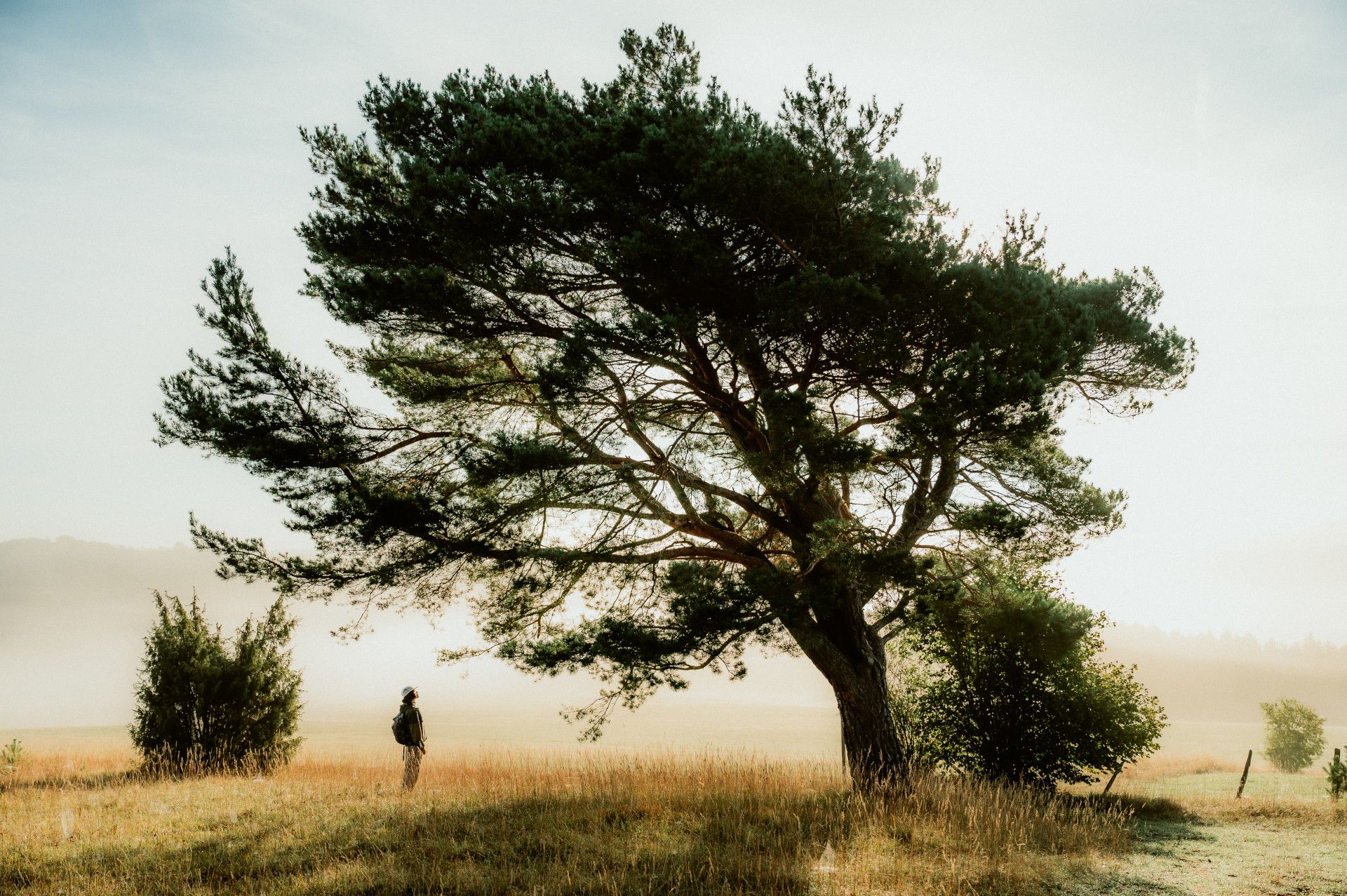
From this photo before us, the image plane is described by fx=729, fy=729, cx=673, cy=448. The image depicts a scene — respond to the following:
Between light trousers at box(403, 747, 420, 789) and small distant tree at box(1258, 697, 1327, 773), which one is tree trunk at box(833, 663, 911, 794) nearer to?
light trousers at box(403, 747, 420, 789)

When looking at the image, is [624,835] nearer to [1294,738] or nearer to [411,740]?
[411,740]

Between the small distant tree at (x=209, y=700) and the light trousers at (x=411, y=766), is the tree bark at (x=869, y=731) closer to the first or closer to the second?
the light trousers at (x=411, y=766)

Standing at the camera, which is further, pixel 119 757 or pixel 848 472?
pixel 119 757

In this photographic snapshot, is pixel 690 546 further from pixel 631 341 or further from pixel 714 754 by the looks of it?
pixel 631 341

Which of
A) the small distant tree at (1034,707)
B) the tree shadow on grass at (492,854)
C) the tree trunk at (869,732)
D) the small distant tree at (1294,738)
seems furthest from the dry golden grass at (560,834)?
the small distant tree at (1294,738)

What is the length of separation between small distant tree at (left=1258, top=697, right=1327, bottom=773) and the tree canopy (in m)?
19.9

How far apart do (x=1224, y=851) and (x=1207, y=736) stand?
57.0 metres

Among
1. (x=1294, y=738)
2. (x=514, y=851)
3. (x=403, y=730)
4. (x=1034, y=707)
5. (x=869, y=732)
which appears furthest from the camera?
(x=1294, y=738)

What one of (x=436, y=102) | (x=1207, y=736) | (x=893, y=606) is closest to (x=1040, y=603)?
(x=893, y=606)

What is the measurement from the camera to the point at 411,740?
10.0 m

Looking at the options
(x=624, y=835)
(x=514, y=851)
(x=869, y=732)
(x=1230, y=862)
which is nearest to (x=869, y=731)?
(x=869, y=732)

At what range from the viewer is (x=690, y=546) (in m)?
10.6

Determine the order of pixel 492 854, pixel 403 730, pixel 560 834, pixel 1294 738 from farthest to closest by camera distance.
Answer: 1. pixel 1294 738
2. pixel 403 730
3. pixel 560 834
4. pixel 492 854

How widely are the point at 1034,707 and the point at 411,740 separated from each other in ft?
31.1
